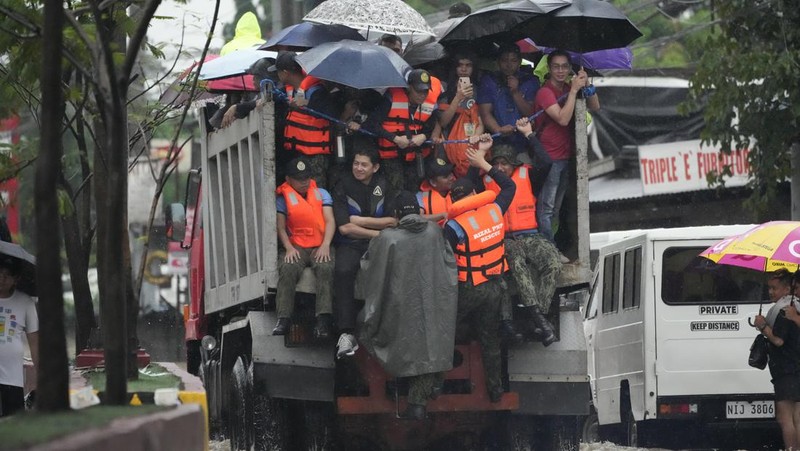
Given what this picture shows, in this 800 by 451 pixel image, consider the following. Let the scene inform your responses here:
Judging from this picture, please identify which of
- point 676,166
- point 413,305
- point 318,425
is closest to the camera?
point 413,305

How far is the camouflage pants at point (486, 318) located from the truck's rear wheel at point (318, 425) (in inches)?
42.4

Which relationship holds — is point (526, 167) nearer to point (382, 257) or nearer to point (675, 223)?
point (382, 257)

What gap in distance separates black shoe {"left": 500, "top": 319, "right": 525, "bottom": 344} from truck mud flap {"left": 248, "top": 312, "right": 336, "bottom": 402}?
1.15 meters

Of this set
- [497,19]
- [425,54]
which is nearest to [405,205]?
[497,19]

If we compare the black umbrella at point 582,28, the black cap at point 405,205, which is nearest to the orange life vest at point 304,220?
the black cap at point 405,205

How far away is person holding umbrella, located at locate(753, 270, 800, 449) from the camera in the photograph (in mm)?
12477

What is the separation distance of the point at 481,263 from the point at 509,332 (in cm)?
53

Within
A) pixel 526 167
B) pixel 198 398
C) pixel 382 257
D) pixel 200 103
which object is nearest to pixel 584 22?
pixel 526 167

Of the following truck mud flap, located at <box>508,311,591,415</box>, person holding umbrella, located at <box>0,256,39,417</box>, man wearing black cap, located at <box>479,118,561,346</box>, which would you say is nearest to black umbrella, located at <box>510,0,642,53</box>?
man wearing black cap, located at <box>479,118,561,346</box>

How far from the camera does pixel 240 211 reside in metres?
11.3

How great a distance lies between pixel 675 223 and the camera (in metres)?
24.4

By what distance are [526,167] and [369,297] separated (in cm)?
178

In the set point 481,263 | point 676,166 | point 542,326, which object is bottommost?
point 542,326

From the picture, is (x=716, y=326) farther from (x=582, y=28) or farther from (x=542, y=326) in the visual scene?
(x=542, y=326)
